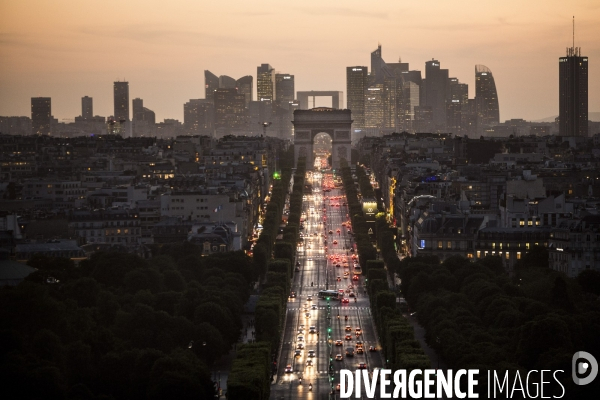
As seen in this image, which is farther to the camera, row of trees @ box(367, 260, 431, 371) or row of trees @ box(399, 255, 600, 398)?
row of trees @ box(367, 260, 431, 371)

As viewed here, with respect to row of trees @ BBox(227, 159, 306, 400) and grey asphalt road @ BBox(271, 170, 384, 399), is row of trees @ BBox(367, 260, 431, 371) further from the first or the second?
row of trees @ BBox(227, 159, 306, 400)

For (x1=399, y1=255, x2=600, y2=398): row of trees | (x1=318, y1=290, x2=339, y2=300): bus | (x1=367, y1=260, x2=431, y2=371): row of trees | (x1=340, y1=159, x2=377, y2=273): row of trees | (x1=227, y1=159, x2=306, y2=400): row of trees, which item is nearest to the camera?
(x1=227, y1=159, x2=306, y2=400): row of trees

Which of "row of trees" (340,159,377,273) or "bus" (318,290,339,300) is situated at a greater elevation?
"row of trees" (340,159,377,273)

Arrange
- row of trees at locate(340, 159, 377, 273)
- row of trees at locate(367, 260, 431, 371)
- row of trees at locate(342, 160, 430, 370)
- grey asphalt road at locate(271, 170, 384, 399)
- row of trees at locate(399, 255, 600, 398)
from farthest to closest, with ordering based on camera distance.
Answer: row of trees at locate(340, 159, 377, 273) → grey asphalt road at locate(271, 170, 384, 399) → row of trees at locate(342, 160, 430, 370) → row of trees at locate(367, 260, 431, 371) → row of trees at locate(399, 255, 600, 398)

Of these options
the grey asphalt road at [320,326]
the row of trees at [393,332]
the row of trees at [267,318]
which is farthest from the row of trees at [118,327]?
the row of trees at [393,332]

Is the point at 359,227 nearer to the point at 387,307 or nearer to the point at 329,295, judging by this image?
the point at 329,295

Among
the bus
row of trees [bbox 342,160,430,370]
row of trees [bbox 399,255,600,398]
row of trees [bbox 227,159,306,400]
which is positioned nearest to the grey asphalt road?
the bus

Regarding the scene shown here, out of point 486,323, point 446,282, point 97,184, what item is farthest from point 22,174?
point 486,323
